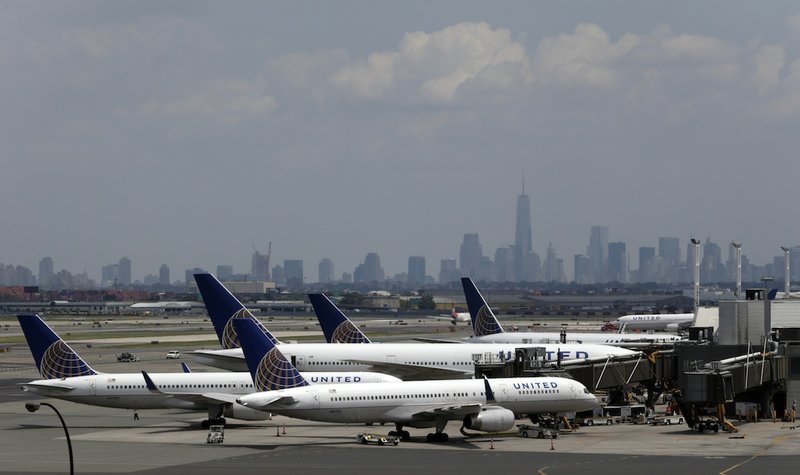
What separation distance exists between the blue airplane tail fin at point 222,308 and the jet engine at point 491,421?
3025 cm

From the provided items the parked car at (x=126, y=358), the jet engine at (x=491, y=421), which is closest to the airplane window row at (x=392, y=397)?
the jet engine at (x=491, y=421)

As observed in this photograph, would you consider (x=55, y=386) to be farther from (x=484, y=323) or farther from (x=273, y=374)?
(x=484, y=323)

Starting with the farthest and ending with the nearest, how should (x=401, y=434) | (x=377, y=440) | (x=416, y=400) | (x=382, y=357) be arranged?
(x=382, y=357)
(x=401, y=434)
(x=416, y=400)
(x=377, y=440)

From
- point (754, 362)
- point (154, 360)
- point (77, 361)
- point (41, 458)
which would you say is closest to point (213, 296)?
point (77, 361)

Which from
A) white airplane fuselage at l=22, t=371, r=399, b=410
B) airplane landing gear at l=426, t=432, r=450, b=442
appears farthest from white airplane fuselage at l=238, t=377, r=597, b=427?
white airplane fuselage at l=22, t=371, r=399, b=410

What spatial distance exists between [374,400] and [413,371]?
2489 cm

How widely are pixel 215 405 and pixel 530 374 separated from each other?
2143 centimetres

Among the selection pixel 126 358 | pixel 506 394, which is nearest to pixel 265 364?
pixel 506 394

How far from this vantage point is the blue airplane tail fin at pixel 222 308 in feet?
342

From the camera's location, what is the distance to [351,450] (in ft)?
243

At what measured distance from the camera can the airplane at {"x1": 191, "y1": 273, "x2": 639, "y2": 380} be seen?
4067 inches

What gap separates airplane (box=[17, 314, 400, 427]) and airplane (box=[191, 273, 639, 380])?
13707 mm

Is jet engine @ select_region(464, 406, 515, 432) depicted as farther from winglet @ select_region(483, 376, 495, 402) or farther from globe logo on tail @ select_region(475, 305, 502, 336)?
globe logo on tail @ select_region(475, 305, 502, 336)

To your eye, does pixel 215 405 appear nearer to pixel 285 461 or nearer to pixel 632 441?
pixel 285 461
